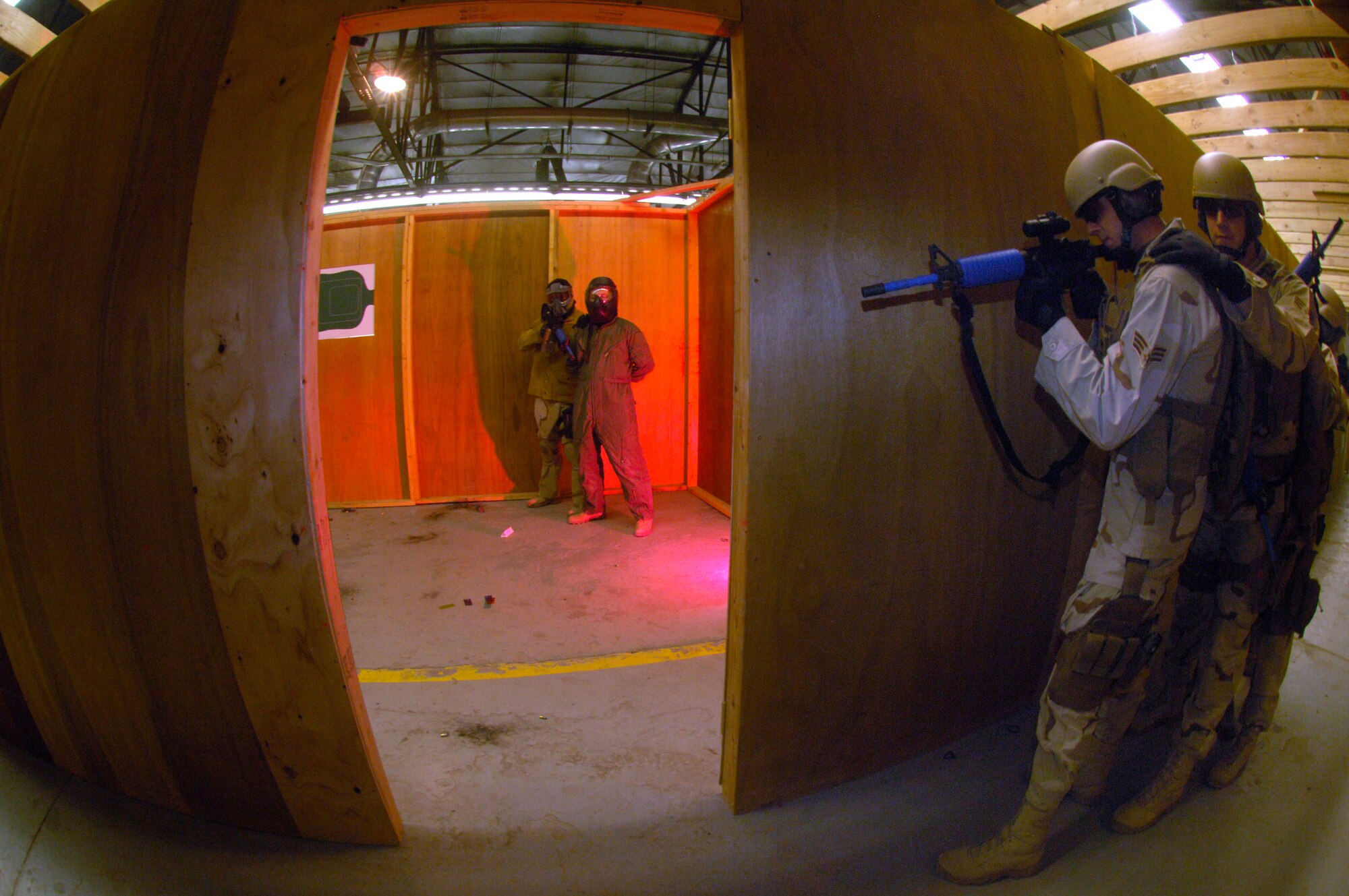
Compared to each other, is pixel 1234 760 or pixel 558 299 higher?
pixel 558 299

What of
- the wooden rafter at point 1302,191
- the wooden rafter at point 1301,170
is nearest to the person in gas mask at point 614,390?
the wooden rafter at point 1301,170

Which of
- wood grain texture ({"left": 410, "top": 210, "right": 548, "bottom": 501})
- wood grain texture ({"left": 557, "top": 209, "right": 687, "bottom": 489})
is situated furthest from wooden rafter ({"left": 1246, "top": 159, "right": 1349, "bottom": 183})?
wood grain texture ({"left": 410, "top": 210, "right": 548, "bottom": 501})

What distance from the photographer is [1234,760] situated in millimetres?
1946

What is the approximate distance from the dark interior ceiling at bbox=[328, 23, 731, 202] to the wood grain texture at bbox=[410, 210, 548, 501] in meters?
1.09

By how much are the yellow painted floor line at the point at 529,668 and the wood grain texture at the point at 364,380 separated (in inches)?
127

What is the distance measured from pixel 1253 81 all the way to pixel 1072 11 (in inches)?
59.2

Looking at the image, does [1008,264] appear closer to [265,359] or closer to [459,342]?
[265,359]

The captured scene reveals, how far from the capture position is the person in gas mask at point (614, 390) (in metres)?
4.67

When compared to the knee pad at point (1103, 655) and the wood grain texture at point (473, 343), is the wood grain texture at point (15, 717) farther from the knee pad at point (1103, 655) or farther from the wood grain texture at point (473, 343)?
the wood grain texture at point (473, 343)

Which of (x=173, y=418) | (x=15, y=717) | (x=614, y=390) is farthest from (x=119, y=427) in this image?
(x=614, y=390)

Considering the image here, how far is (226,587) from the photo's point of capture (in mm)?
1427

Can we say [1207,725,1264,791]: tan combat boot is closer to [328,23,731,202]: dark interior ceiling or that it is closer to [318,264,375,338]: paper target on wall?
[318,264,375,338]: paper target on wall

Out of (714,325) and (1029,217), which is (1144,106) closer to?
(1029,217)

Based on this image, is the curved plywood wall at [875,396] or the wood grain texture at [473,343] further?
the wood grain texture at [473,343]
